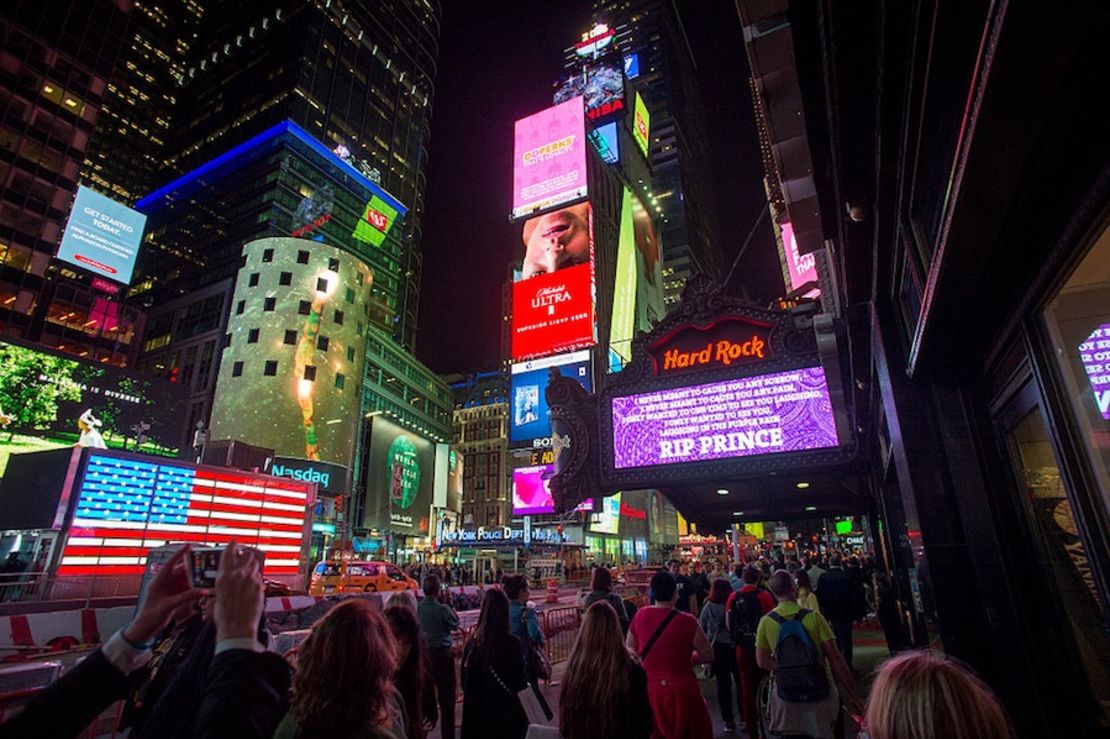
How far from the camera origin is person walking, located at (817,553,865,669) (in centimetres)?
1059

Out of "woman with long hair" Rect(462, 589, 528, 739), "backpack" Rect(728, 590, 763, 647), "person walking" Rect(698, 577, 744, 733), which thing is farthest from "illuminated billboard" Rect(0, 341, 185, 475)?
"backpack" Rect(728, 590, 763, 647)

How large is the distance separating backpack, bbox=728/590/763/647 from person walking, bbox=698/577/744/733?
1.63 ft

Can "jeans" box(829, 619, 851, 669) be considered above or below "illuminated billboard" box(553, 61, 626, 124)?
below

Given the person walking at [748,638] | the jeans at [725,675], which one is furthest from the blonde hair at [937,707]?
the jeans at [725,675]

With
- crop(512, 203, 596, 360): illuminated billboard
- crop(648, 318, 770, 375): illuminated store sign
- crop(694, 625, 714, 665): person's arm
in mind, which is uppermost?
crop(512, 203, 596, 360): illuminated billboard

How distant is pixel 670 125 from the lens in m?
144

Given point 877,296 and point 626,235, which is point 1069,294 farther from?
point 626,235

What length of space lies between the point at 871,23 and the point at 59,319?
7854 centimetres

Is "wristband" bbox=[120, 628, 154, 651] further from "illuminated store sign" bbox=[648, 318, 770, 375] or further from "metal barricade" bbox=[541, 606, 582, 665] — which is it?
"metal barricade" bbox=[541, 606, 582, 665]

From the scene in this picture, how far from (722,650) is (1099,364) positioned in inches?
269

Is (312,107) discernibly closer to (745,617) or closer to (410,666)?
(745,617)

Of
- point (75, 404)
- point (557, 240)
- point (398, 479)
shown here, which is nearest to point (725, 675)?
point (75, 404)

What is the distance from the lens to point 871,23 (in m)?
3.67

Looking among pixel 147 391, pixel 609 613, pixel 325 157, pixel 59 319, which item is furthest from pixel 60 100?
pixel 609 613
